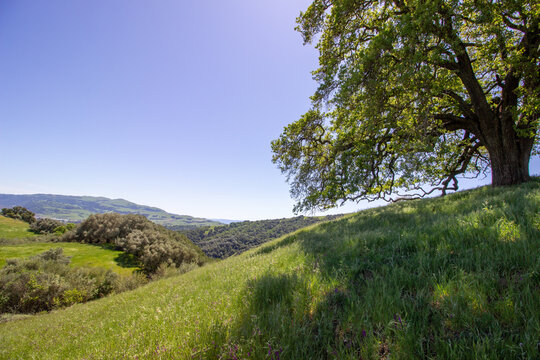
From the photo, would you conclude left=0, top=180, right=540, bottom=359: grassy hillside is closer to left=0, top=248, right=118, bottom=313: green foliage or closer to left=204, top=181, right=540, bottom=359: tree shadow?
left=204, top=181, right=540, bottom=359: tree shadow

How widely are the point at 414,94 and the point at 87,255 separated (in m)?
47.9

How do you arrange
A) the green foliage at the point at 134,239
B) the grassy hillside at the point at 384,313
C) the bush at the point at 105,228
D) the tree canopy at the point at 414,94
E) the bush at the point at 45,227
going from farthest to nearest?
the bush at the point at 45,227, the bush at the point at 105,228, the green foliage at the point at 134,239, the tree canopy at the point at 414,94, the grassy hillside at the point at 384,313

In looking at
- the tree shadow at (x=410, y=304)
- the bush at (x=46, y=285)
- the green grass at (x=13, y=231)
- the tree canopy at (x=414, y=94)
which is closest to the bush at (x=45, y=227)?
the green grass at (x=13, y=231)

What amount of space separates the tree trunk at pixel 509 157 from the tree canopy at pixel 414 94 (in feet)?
0.16

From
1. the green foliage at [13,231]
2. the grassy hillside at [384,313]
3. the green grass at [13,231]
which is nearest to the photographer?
the grassy hillside at [384,313]

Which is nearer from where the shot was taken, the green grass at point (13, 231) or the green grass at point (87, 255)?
Result: the green grass at point (87, 255)

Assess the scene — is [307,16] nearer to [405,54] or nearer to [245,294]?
[405,54]

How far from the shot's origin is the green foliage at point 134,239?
39.4 m

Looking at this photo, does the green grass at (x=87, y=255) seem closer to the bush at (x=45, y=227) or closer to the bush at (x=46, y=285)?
the bush at (x=46, y=285)

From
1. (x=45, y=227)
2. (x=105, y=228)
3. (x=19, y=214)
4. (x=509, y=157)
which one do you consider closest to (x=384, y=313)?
(x=509, y=157)

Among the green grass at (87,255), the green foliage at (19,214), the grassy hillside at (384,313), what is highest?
the grassy hillside at (384,313)

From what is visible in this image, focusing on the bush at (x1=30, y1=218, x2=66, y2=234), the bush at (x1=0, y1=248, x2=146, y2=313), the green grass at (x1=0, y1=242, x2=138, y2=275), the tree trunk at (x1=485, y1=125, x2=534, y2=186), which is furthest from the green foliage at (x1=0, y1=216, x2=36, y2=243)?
the tree trunk at (x1=485, y1=125, x2=534, y2=186)

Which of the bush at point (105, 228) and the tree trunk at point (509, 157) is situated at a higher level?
the tree trunk at point (509, 157)

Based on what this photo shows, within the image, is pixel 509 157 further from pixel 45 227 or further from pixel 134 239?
pixel 45 227
